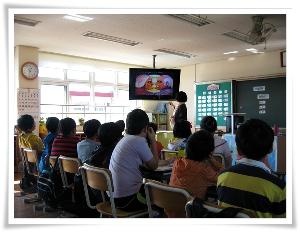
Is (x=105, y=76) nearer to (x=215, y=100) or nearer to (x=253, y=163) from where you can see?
(x=215, y=100)

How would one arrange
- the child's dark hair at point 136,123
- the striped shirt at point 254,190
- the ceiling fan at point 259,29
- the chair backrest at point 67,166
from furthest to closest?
the ceiling fan at point 259,29
the chair backrest at point 67,166
the child's dark hair at point 136,123
the striped shirt at point 254,190

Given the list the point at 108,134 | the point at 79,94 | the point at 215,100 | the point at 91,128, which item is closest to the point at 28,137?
the point at 91,128

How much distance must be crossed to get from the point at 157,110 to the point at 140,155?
675 cm

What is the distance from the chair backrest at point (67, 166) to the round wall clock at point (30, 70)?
3.86m

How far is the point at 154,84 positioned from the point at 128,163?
414 centimetres

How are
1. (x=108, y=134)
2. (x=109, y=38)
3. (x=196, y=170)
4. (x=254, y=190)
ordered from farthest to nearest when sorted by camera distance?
(x=109, y=38), (x=108, y=134), (x=196, y=170), (x=254, y=190)

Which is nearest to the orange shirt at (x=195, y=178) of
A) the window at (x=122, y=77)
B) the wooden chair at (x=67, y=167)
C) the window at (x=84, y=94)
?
the wooden chair at (x=67, y=167)

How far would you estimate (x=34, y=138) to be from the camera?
396 centimetres

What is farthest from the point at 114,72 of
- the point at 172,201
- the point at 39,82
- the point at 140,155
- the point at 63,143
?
the point at 172,201

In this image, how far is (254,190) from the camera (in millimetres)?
1424

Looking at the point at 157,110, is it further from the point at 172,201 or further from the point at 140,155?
the point at 172,201

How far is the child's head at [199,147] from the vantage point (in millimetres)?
2055

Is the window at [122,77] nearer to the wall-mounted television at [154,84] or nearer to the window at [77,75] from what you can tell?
the window at [77,75]

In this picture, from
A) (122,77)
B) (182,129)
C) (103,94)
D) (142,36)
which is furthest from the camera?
(122,77)
